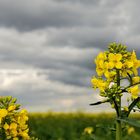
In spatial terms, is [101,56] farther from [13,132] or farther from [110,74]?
[13,132]

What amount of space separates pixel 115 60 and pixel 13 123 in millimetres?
1053

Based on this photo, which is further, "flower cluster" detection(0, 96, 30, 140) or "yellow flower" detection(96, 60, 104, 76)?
"yellow flower" detection(96, 60, 104, 76)

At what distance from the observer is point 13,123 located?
3.87m

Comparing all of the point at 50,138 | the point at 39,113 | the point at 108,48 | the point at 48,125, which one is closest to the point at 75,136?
the point at 50,138

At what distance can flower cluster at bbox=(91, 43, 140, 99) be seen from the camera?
4.23 m

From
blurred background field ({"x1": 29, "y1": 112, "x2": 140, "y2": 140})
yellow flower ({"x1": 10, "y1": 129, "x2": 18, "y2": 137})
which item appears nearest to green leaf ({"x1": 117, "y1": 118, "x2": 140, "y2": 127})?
yellow flower ({"x1": 10, "y1": 129, "x2": 18, "y2": 137})

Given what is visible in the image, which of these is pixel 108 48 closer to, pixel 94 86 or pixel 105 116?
pixel 94 86

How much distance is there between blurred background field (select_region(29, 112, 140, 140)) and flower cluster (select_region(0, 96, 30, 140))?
961cm

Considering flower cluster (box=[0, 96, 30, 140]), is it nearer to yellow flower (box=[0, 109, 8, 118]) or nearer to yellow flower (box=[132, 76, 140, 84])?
yellow flower (box=[0, 109, 8, 118])

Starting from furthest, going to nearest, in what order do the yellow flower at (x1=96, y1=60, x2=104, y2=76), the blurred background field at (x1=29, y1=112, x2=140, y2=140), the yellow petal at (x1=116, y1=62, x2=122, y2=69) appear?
the blurred background field at (x1=29, y1=112, x2=140, y2=140) < the yellow flower at (x1=96, y1=60, x2=104, y2=76) < the yellow petal at (x1=116, y1=62, x2=122, y2=69)

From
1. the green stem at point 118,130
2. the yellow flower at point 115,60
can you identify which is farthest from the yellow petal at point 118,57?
the green stem at point 118,130

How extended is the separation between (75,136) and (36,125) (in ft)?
10.5

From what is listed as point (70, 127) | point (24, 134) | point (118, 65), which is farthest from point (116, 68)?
point (70, 127)

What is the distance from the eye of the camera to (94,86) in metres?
4.35
